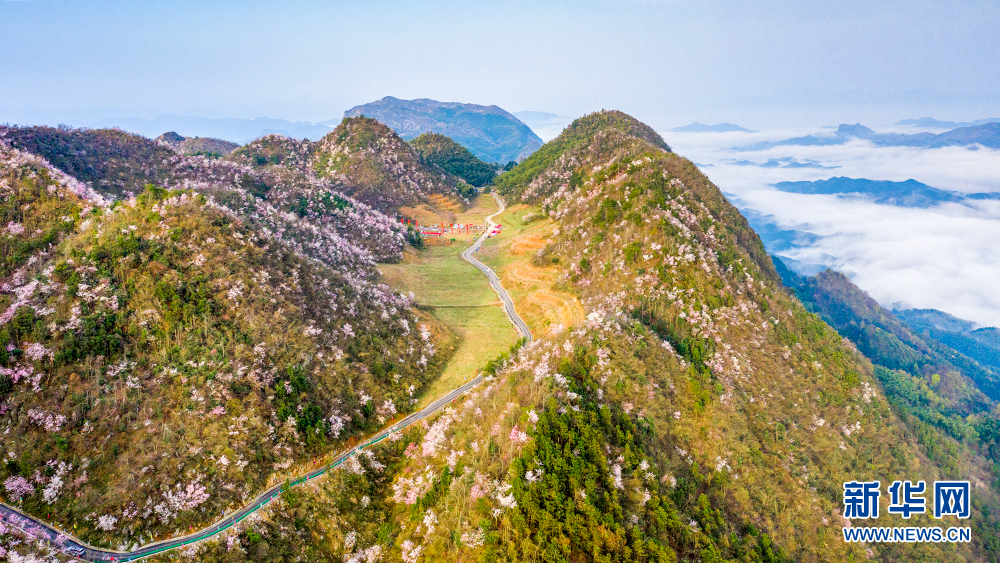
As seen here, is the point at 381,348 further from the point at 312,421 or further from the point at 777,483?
the point at 777,483

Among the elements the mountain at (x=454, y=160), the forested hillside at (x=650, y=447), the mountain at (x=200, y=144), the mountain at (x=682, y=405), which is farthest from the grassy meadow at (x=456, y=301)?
the mountain at (x=200, y=144)

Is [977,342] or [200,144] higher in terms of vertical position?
[200,144]

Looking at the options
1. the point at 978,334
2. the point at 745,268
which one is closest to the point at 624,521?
the point at 745,268

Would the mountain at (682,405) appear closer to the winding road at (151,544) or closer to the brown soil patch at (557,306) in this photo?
the brown soil patch at (557,306)

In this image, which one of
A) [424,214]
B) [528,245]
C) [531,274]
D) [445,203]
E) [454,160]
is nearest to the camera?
[531,274]

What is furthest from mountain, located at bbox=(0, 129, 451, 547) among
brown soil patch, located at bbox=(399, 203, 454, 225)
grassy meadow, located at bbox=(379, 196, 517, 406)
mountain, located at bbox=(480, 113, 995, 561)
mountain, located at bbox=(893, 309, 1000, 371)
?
mountain, located at bbox=(893, 309, 1000, 371)

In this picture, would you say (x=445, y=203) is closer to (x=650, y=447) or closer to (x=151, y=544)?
(x=650, y=447)

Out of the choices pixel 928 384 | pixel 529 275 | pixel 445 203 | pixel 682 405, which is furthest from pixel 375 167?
pixel 928 384

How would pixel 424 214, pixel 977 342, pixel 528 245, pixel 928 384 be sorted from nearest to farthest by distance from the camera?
pixel 528 245
pixel 928 384
pixel 424 214
pixel 977 342
